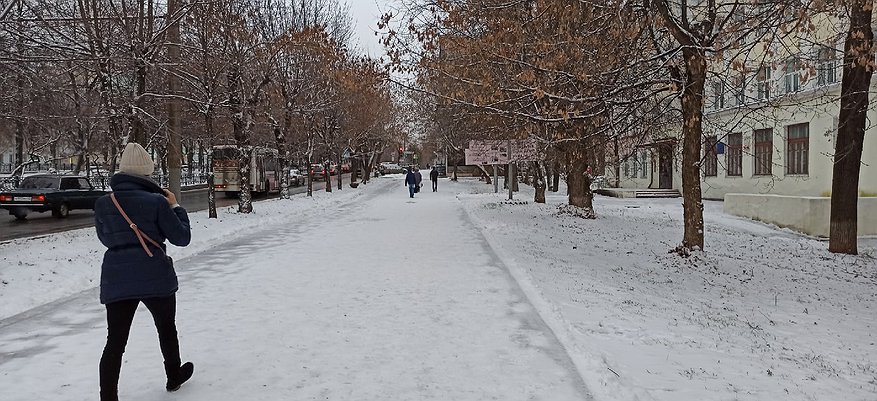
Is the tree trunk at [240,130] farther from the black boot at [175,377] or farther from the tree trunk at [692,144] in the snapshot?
the black boot at [175,377]

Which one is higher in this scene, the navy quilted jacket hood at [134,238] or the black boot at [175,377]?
the navy quilted jacket hood at [134,238]

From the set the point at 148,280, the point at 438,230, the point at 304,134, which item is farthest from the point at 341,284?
the point at 304,134

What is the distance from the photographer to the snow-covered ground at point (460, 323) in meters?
4.88

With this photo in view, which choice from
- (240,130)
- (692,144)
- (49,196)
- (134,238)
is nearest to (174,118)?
(240,130)

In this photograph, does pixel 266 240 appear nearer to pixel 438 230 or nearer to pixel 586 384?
pixel 438 230

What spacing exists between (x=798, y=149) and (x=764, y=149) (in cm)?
222

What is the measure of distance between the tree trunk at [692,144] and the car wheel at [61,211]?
62.7 ft

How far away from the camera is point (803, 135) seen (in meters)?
27.9

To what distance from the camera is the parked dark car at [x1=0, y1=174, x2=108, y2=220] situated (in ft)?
67.6

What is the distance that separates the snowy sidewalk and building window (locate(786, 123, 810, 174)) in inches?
874

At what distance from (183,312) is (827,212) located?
739 inches

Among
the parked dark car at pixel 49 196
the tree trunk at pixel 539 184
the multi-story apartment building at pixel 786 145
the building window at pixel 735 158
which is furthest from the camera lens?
the building window at pixel 735 158

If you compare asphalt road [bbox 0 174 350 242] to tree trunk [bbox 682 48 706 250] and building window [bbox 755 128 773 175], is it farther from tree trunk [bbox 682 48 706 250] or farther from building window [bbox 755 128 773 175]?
building window [bbox 755 128 773 175]

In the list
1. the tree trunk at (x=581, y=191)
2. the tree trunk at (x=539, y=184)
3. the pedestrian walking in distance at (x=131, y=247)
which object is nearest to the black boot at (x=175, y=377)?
the pedestrian walking in distance at (x=131, y=247)
